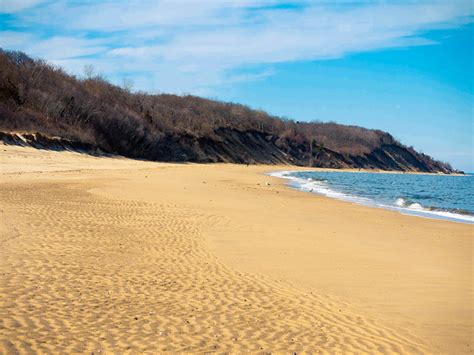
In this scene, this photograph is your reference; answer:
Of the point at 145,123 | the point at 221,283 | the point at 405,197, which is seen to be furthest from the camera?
the point at 145,123

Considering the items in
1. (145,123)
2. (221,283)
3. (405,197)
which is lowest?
(221,283)

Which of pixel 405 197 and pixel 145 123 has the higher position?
pixel 145 123

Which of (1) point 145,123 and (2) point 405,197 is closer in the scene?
(2) point 405,197

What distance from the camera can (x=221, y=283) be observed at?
25.6 ft

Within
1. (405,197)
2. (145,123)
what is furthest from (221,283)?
(145,123)

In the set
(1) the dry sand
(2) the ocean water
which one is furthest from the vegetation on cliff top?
(1) the dry sand

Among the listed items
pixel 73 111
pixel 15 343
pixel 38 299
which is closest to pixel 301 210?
pixel 38 299

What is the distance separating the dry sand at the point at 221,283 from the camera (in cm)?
550

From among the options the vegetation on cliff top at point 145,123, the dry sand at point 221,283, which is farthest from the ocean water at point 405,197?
the vegetation on cliff top at point 145,123

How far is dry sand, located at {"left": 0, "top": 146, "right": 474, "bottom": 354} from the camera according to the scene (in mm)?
5504

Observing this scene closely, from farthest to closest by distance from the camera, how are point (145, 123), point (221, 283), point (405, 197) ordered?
point (145, 123) → point (405, 197) → point (221, 283)

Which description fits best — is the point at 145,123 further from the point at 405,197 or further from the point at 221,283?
the point at 221,283

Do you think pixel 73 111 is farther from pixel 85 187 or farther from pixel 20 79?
pixel 85 187

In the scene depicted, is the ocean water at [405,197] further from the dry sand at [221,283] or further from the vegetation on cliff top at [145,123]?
the vegetation on cliff top at [145,123]
